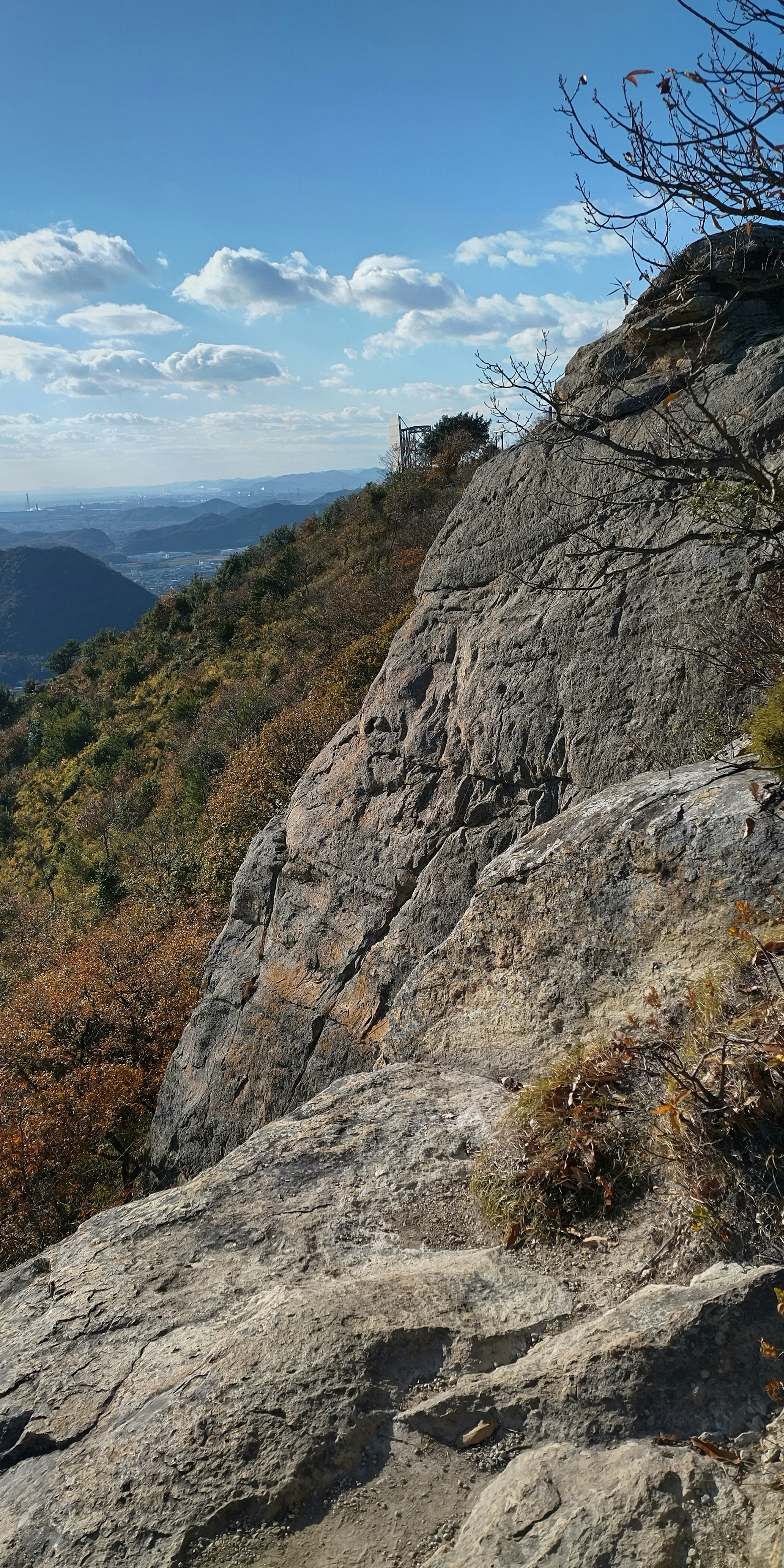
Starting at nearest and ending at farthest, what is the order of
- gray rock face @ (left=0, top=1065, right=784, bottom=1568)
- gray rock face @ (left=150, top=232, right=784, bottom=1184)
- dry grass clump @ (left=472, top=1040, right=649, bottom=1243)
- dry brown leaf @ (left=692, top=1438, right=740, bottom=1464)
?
1. dry brown leaf @ (left=692, top=1438, right=740, bottom=1464)
2. gray rock face @ (left=0, top=1065, right=784, bottom=1568)
3. dry grass clump @ (left=472, top=1040, right=649, bottom=1243)
4. gray rock face @ (left=150, top=232, right=784, bottom=1184)

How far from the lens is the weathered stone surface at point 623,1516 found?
8.09ft

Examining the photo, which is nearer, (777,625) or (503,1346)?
(503,1346)

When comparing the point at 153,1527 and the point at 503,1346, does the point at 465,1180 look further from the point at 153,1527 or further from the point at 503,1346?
the point at 153,1527

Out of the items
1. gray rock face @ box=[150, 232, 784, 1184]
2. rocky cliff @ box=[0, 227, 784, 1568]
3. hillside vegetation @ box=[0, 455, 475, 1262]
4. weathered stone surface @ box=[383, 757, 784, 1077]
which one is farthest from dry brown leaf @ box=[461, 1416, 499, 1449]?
hillside vegetation @ box=[0, 455, 475, 1262]

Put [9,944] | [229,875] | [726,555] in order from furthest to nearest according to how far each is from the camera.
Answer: [9,944]
[229,875]
[726,555]

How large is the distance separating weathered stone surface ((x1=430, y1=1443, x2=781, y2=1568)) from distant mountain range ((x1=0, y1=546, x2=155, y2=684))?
163 meters

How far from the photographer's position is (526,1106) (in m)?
4.62

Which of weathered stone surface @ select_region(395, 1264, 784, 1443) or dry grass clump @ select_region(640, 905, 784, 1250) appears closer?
weathered stone surface @ select_region(395, 1264, 784, 1443)

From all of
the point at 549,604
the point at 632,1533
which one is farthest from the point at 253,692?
the point at 632,1533

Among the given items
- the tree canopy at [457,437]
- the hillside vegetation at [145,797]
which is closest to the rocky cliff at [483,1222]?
the hillside vegetation at [145,797]

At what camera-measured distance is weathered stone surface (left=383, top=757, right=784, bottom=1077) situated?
5.43 meters

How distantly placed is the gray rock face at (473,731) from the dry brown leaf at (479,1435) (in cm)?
466

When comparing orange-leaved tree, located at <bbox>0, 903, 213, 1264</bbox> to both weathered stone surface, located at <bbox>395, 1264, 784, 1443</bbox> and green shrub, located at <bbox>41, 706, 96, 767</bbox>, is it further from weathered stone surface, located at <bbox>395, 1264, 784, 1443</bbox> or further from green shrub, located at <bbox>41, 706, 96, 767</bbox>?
green shrub, located at <bbox>41, 706, 96, 767</bbox>

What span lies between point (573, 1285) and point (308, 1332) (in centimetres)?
116
